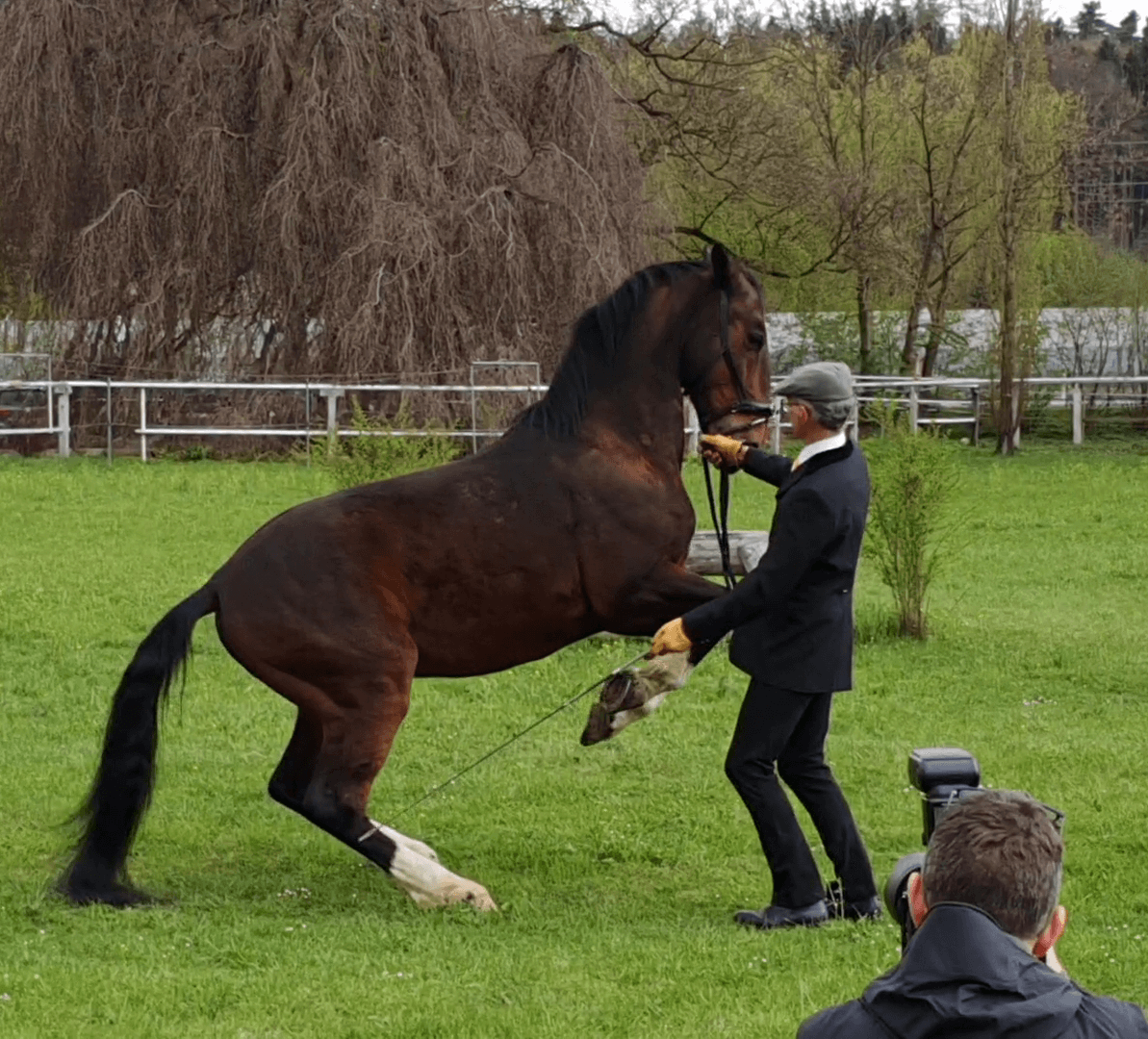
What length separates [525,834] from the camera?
7.72 meters

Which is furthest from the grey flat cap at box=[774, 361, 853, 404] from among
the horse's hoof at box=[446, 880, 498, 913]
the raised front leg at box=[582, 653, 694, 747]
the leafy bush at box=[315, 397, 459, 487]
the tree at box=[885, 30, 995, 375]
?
the tree at box=[885, 30, 995, 375]

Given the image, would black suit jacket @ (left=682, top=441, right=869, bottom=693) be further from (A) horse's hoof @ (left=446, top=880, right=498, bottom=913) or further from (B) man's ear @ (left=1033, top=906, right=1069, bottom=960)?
(B) man's ear @ (left=1033, top=906, right=1069, bottom=960)

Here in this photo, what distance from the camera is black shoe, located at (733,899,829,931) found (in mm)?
6137

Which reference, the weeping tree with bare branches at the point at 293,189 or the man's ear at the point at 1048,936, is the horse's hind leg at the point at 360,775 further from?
the weeping tree with bare branches at the point at 293,189

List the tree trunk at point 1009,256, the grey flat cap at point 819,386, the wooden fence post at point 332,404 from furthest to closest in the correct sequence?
the tree trunk at point 1009,256, the wooden fence post at point 332,404, the grey flat cap at point 819,386

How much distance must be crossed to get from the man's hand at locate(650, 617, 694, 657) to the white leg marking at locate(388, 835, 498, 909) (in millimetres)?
1144

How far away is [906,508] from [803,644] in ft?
21.7

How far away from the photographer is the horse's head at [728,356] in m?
6.80

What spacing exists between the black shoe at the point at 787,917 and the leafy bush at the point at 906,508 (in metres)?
6.46

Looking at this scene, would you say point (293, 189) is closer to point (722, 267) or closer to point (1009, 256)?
point (1009, 256)

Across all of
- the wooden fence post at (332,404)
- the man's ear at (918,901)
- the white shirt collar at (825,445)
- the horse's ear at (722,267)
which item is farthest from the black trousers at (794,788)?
the wooden fence post at (332,404)

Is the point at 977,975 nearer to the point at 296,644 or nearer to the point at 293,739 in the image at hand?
the point at 296,644

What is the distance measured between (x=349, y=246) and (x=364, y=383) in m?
1.85

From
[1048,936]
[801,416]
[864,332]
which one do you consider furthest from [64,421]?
[1048,936]
